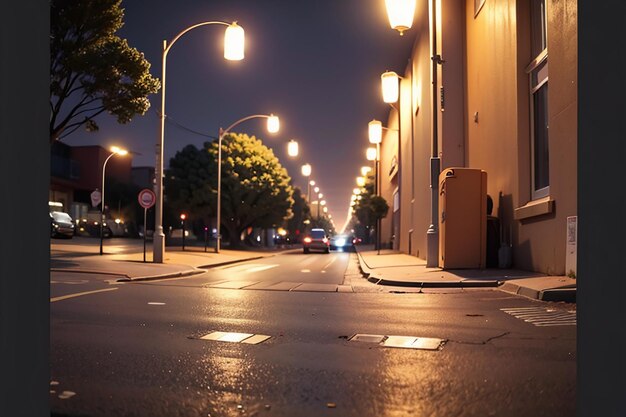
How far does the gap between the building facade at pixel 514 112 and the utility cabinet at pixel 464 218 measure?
0.75 meters

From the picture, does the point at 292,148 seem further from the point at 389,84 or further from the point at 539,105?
the point at 539,105

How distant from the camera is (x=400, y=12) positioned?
15195mm

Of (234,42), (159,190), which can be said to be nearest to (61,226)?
(159,190)

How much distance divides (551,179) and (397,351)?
8.30m

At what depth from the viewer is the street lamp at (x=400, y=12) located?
15.1 m

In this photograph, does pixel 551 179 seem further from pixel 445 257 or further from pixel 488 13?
pixel 488 13

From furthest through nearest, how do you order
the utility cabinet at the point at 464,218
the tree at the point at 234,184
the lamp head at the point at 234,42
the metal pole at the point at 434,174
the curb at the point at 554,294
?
the tree at the point at 234,184 < the lamp head at the point at 234,42 < the metal pole at the point at 434,174 < the utility cabinet at the point at 464,218 < the curb at the point at 554,294

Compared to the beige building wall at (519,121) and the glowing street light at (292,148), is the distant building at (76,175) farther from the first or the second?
the beige building wall at (519,121)

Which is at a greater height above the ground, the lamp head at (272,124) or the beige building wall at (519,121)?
the lamp head at (272,124)

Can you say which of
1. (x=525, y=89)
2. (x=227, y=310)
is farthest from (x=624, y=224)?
(x=525, y=89)

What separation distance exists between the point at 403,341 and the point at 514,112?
34.3 feet

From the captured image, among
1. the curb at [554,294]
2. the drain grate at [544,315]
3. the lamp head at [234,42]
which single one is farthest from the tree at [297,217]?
the drain grate at [544,315]

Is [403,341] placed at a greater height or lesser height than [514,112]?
lesser

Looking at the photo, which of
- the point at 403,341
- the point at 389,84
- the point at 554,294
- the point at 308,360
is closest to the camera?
the point at 308,360
